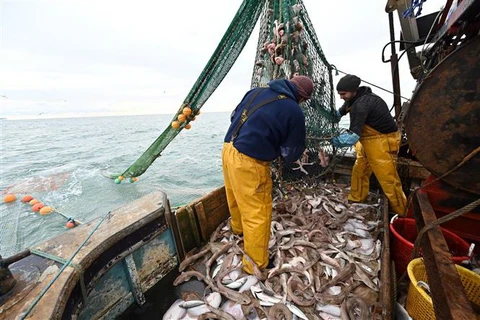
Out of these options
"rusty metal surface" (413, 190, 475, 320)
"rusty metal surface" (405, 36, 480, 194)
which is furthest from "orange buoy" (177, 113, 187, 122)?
"rusty metal surface" (413, 190, 475, 320)

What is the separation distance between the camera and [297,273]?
275cm

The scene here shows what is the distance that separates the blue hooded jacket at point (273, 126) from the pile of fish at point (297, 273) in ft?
4.99

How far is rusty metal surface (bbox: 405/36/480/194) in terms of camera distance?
1677mm

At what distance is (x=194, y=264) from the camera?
3125 millimetres

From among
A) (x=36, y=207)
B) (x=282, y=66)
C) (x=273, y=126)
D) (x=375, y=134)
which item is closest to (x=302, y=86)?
(x=273, y=126)

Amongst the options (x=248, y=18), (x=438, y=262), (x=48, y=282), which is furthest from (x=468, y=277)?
(x=248, y=18)

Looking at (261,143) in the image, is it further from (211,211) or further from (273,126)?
(211,211)

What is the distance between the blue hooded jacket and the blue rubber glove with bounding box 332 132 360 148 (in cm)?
144

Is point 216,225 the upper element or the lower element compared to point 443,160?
lower

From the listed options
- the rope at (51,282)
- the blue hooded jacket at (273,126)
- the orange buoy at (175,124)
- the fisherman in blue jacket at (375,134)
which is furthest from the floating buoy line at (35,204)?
the fisherman in blue jacket at (375,134)

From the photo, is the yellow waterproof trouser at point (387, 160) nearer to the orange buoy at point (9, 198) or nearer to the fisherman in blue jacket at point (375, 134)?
the fisherman in blue jacket at point (375, 134)

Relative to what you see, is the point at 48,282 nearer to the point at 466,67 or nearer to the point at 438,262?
the point at 438,262

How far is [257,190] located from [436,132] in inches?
69.8

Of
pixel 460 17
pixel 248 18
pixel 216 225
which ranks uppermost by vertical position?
pixel 248 18
